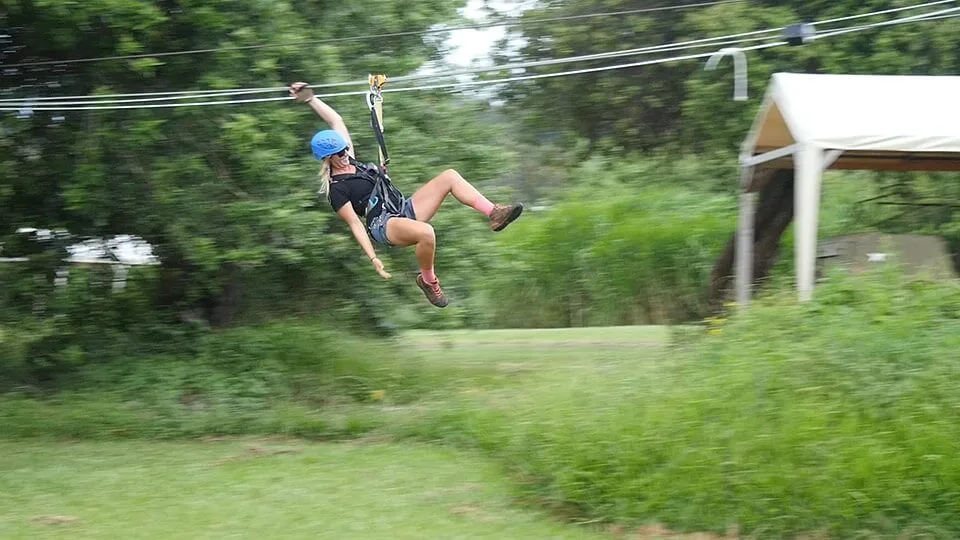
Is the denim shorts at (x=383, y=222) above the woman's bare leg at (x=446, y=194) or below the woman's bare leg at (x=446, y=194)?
below

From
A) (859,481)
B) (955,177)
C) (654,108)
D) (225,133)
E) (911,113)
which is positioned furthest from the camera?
(654,108)

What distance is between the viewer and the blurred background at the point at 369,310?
6.55 metres

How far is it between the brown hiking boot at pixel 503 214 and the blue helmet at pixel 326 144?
1.07 metres

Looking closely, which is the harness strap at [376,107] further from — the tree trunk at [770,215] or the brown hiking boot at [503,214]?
the tree trunk at [770,215]

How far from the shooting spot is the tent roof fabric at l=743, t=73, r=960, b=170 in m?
8.62

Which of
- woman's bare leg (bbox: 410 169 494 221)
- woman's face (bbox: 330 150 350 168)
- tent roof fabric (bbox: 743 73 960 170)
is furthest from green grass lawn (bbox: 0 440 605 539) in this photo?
tent roof fabric (bbox: 743 73 960 170)

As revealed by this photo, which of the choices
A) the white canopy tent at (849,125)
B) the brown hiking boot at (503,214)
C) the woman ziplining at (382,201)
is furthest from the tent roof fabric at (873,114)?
the woman ziplining at (382,201)

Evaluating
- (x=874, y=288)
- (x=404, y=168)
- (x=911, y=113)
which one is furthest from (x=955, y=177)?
(x=874, y=288)

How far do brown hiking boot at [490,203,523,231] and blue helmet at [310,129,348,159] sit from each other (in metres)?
1.07

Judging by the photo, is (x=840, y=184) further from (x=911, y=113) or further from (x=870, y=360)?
(x=870, y=360)

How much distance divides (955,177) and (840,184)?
161 cm

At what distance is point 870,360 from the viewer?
6656mm

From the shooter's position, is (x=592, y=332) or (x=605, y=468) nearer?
(x=605, y=468)

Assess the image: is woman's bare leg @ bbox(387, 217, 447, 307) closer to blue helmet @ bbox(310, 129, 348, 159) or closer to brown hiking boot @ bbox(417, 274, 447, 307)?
brown hiking boot @ bbox(417, 274, 447, 307)
